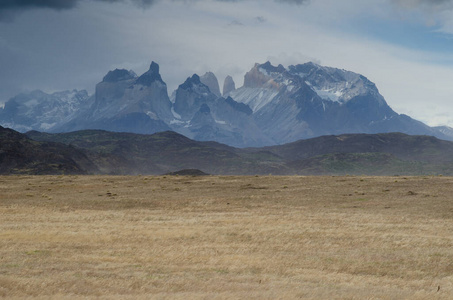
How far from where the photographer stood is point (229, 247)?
3183 centimetres

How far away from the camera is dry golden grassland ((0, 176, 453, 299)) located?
20375mm

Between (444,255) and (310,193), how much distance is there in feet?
135

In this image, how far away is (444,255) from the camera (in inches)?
1162

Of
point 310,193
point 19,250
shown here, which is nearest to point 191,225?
point 19,250

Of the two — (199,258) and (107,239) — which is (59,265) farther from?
(107,239)

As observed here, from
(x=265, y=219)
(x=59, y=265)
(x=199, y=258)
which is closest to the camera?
(x=59, y=265)

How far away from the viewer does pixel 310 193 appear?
70688 millimetres

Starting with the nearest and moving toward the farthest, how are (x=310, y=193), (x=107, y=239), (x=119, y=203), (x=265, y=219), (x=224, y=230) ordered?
(x=107, y=239)
(x=224, y=230)
(x=265, y=219)
(x=119, y=203)
(x=310, y=193)

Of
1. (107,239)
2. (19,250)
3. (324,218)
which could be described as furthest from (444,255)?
(19,250)

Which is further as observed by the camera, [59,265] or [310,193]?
[310,193]

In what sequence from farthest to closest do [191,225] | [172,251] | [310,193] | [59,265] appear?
[310,193], [191,225], [172,251], [59,265]

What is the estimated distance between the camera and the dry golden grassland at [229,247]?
2038cm

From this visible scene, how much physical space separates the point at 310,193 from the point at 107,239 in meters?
40.7

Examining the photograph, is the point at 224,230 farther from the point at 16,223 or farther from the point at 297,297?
the point at 297,297
